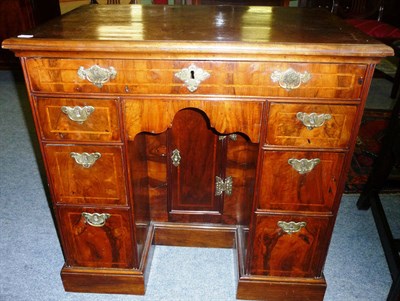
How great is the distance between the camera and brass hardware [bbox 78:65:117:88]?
1.04 m

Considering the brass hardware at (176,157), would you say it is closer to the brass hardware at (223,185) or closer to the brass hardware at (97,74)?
the brass hardware at (223,185)

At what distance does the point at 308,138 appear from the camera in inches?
44.3

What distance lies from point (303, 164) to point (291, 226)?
0.83 ft

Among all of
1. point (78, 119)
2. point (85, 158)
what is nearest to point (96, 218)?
point (85, 158)

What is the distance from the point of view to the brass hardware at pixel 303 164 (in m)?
1.16

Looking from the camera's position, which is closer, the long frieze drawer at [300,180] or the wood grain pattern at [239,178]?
the long frieze drawer at [300,180]

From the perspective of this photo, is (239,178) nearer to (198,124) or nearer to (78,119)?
(198,124)

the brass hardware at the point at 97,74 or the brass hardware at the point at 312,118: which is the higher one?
the brass hardware at the point at 97,74

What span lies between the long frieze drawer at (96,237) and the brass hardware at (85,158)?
7.7 inches

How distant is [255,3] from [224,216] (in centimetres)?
185

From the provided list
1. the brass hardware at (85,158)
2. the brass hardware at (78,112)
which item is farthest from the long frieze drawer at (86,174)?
the brass hardware at (78,112)

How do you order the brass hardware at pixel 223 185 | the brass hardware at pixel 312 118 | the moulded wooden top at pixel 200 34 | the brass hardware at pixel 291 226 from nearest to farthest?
the moulded wooden top at pixel 200 34
the brass hardware at pixel 312 118
the brass hardware at pixel 291 226
the brass hardware at pixel 223 185

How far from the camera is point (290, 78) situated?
3.38 feet

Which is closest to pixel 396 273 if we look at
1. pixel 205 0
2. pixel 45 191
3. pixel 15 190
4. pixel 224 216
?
pixel 224 216
